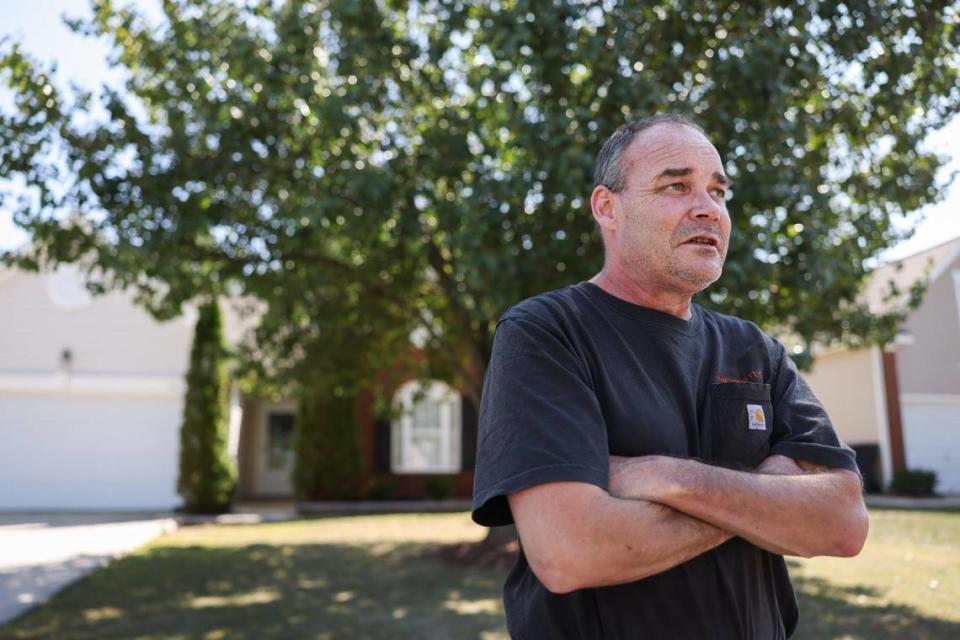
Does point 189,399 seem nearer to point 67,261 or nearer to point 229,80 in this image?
point 67,261

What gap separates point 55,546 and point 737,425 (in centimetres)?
1213

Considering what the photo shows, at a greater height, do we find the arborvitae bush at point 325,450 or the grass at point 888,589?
the arborvitae bush at point 325,450

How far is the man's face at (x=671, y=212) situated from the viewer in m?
1.98

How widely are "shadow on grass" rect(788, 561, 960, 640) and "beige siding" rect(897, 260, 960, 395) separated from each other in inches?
439

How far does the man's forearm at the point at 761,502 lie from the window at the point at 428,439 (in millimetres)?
17348

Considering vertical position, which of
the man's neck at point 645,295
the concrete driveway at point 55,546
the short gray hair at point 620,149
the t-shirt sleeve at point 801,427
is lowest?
the concrete driveway at point 55,546

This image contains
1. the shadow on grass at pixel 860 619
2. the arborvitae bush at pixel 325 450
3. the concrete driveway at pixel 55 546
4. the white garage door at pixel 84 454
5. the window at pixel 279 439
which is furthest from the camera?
the window at pixel 279 439

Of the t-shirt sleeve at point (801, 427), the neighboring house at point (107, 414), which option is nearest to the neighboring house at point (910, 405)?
the neighboring house at point (107, 414)

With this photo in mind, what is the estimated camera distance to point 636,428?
1.83 metres

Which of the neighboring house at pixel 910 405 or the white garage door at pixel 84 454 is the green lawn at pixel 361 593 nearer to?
the white garage door at pixel 84 454

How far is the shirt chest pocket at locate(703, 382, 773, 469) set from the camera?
6.39 ft

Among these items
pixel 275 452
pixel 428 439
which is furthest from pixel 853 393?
pixel 275 452

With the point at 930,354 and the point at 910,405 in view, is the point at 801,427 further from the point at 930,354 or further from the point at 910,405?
the point at 910,405

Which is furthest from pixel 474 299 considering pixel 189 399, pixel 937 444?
pixel 937 444
